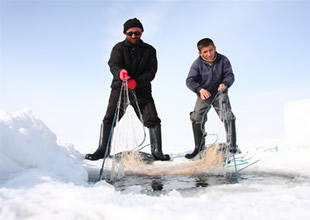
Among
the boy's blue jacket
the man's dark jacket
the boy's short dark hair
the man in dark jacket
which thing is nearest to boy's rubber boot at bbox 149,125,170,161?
the man in dark jacket

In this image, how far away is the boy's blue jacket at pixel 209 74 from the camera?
4.77 m

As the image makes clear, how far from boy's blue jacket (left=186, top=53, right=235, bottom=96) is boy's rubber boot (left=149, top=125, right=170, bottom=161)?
0.94m

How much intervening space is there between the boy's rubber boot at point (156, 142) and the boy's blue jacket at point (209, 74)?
36.9 inches

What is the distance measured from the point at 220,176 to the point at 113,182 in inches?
52.1

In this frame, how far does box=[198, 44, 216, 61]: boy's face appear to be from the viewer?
4645 mm

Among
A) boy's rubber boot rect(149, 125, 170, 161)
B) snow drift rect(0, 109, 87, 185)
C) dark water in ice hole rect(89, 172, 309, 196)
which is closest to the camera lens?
snow drift rect(0, 109, 87, 185)

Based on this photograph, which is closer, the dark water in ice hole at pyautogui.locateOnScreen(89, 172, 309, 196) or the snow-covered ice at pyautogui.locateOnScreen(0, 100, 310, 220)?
the snow-covered ice at pyautogui.locateOnScreen(0, 100, 310, 220)

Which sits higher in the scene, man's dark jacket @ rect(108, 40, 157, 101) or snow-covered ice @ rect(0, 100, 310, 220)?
man's dark jacket @ rect(108, 40, 157, 101)

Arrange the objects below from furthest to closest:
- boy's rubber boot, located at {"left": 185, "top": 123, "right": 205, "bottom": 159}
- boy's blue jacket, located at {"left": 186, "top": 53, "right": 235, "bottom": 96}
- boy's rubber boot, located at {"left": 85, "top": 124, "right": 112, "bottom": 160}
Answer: boy's rubber boot, located at {"left": 185, "top": 123, "right": 205, "bottom": 159} → boy's blue jacket, located at {"left": 186, "top": 53, "right": 235, "bottom": 96} → boy's rubber boot, located at {"left": 85, "top": 124, "right": 112, "bottom": 160}

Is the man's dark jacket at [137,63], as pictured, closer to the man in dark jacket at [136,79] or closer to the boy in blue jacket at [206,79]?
the man in dark jacket at [136,79]

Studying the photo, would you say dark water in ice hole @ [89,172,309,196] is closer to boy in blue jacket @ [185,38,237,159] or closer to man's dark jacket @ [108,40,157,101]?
Result: boy in blue jacket @ [185,38,237,159]

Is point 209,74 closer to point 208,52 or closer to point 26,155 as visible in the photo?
point 208,52

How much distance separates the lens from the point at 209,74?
4.77 meters

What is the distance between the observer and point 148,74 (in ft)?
15.1
